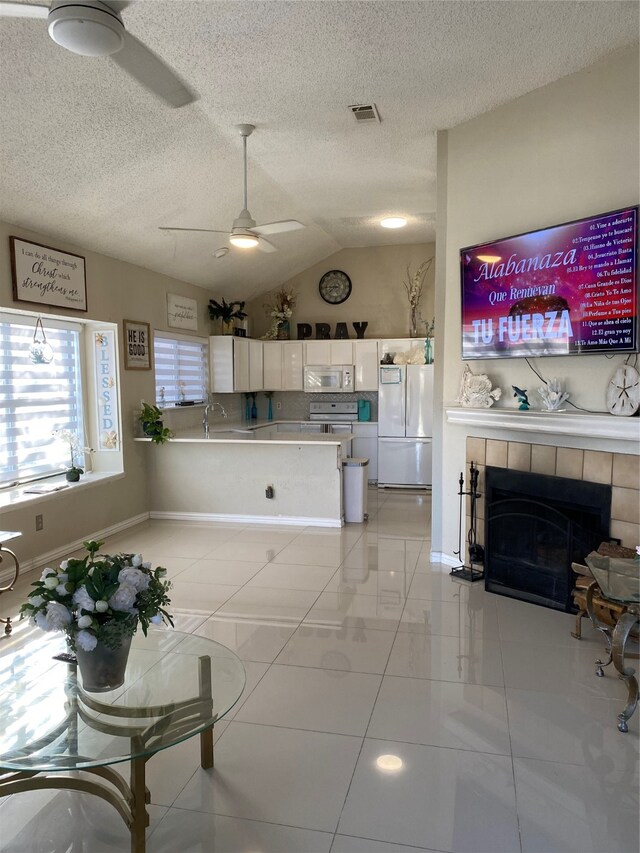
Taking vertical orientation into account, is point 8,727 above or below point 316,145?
below

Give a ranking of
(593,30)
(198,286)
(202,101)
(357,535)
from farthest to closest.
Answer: (198,286), (357,535), (202,101), (593,30)

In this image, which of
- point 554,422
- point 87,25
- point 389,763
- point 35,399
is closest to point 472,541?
point 554,422

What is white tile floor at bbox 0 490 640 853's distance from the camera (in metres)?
1.90

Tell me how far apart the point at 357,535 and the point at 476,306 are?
7.83ft

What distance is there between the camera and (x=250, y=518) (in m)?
5.91

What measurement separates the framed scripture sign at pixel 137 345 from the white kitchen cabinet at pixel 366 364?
2878mm

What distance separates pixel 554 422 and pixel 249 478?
3199 millimetres

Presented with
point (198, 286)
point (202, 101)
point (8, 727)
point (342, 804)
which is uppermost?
point (202, 101)

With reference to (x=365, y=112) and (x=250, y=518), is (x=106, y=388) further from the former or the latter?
(x=365, y=112)

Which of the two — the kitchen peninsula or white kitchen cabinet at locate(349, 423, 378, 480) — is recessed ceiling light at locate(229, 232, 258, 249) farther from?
white kitchen cabinet at locate(349, 423, 378, 480)

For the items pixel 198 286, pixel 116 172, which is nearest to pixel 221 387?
pixel 198 286

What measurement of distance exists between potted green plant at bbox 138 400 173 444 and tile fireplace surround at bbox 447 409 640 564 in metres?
2.84

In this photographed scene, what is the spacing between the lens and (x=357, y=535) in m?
5.39

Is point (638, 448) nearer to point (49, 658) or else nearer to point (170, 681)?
point (170, 681)
